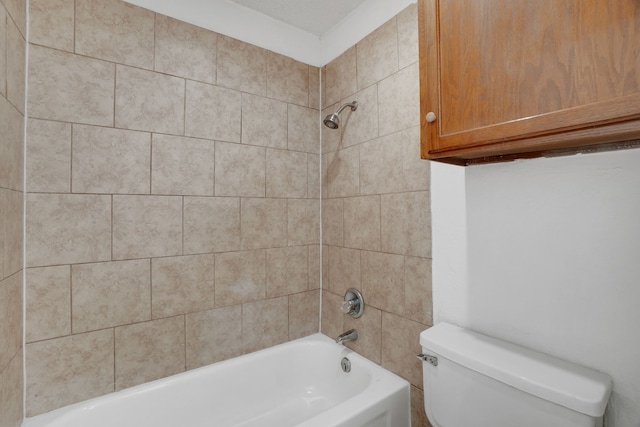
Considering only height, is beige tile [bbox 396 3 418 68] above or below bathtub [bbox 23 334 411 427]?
above

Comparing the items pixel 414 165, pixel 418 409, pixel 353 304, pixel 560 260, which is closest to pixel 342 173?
pixel 414 165

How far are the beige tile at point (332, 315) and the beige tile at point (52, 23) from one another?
1745mm

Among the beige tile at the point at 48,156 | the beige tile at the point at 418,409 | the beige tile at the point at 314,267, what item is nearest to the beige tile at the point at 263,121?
the beige tile at the point at 314,267

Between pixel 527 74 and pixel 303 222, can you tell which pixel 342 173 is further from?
pixel 527 74

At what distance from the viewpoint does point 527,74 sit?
2.49 feet

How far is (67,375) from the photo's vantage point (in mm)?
1272

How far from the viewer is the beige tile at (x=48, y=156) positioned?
1204 millimetres

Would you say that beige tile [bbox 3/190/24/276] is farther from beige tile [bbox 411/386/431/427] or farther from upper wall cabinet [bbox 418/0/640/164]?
beige tile [bbox 411/386/431/427]

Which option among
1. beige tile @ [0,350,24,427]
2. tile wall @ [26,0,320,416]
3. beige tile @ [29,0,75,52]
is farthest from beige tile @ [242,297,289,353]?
beige tile @ [29,0,75,52]

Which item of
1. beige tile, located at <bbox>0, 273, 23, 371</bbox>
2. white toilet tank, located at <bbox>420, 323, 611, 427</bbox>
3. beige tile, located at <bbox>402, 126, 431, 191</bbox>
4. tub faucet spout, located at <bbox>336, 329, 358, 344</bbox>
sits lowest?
tub faucet spout, located at <bbox>336, 329, 358, 344</bbox>

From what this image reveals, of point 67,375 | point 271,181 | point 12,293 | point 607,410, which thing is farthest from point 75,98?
point 607,410

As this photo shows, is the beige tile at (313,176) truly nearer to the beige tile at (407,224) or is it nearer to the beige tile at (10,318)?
the beige tile at (407,224)

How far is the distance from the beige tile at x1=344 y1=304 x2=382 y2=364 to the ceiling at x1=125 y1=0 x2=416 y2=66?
1.50 metres

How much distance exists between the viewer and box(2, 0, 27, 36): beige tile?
1028mm
